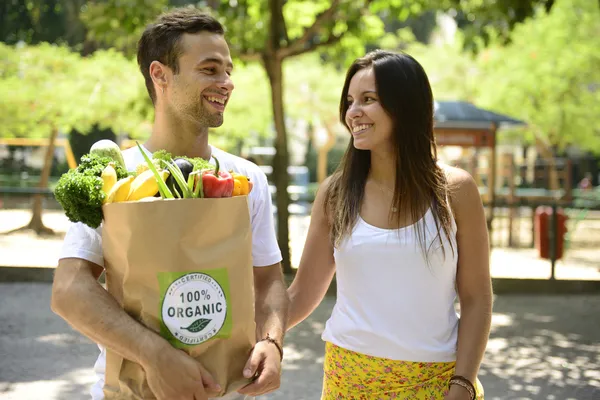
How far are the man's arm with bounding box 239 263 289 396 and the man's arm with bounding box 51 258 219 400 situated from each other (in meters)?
0.16

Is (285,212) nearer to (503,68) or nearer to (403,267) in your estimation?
(403,267)

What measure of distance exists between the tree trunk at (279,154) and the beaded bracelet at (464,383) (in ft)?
28.3

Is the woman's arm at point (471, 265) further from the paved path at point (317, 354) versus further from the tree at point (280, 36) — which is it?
the tree at point (280, 36)

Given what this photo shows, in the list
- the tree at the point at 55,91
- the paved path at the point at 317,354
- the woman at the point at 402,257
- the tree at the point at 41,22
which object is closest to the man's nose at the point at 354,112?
the woman at the point at 402,257

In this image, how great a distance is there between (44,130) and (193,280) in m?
16.1

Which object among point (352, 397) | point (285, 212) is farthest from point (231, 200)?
point (285, 212)

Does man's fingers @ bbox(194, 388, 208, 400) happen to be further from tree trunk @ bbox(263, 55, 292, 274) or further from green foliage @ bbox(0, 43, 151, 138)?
green foliage @ bbox(0, 43, 151, 138)

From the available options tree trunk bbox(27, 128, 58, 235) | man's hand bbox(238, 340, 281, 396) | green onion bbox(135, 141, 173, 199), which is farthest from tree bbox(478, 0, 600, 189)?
green onion bbox(135, 141, 173, 199)

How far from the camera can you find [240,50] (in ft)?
36.3

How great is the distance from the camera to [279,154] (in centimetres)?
1127

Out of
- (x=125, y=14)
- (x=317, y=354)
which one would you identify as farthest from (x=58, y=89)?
(x=317, y=354)

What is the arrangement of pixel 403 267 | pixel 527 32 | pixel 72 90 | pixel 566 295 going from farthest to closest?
pixel 527 32 → pixel 72 90 → pixel 566 295 → pixel 403 267

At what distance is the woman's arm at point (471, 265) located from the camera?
2.54 metres

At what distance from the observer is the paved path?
20.5 ft
